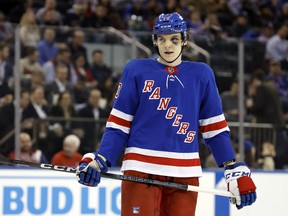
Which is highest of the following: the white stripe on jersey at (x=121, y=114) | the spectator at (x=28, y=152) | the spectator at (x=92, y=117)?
the white stripe on jersey at (x=121, y=114)

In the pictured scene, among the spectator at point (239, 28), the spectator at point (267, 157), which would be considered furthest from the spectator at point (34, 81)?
the spectator at point (239, 28)

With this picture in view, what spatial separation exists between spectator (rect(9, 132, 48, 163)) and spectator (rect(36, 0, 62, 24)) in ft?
8.84

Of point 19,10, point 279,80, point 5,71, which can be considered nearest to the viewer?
point 5,71

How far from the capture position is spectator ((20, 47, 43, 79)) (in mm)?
8102

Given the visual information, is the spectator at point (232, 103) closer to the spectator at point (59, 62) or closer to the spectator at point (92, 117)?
the spectator at point (92, 117)

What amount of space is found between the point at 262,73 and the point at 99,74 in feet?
5.82

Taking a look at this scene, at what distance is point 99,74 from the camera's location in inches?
337

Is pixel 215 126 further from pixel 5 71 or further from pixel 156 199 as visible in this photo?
pixel 5 71

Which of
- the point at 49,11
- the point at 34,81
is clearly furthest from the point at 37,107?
the point at 49,11

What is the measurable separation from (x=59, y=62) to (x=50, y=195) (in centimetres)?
191

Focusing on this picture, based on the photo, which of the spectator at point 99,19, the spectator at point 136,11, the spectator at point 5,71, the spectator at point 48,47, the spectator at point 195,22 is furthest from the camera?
the spectator at point 136,11

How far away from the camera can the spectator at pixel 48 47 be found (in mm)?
8260

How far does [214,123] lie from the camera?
15.6 ft

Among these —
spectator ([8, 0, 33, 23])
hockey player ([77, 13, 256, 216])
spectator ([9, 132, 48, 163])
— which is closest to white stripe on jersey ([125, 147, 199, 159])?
hockey player ([77, 13, 256, 216])
